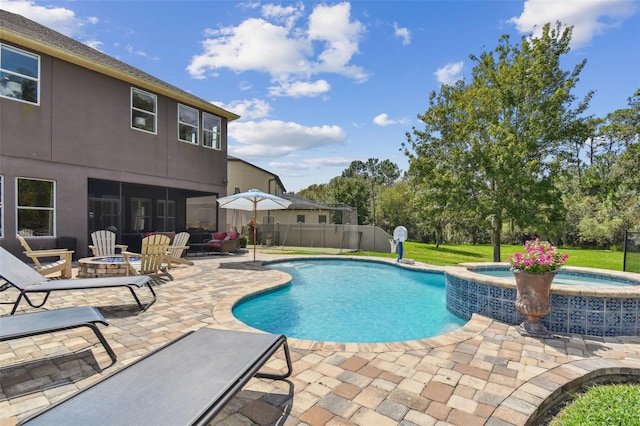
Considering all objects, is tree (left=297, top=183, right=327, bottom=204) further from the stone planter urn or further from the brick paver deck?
the brick paver deck

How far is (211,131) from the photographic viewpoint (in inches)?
611

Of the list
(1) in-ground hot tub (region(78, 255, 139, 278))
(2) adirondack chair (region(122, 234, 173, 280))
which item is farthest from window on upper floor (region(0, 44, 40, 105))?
(2) adirondack chair (region(122, 234, 173, 280))

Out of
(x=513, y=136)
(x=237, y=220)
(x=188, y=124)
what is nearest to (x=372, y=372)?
(x=513, y=136)

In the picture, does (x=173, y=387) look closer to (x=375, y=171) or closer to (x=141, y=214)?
(x=141, y=214)

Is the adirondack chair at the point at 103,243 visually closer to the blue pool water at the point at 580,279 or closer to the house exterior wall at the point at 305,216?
the blue pool water at the point at 580,279

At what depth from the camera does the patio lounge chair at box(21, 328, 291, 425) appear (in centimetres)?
180

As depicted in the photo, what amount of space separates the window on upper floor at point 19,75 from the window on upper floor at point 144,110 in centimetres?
291

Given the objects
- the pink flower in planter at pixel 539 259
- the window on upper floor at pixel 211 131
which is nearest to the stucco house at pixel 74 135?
the window on upper floor at pixel 211 131

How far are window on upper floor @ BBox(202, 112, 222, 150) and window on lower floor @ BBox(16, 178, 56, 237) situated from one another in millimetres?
6369

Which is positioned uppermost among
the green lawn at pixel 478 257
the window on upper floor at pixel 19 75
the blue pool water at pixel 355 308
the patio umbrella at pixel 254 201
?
the window on upper floor at pixel 19 75

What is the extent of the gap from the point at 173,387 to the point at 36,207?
438 inches

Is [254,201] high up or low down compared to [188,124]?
down

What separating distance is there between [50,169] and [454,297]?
1211cm

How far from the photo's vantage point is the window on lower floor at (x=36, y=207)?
9.70 m
